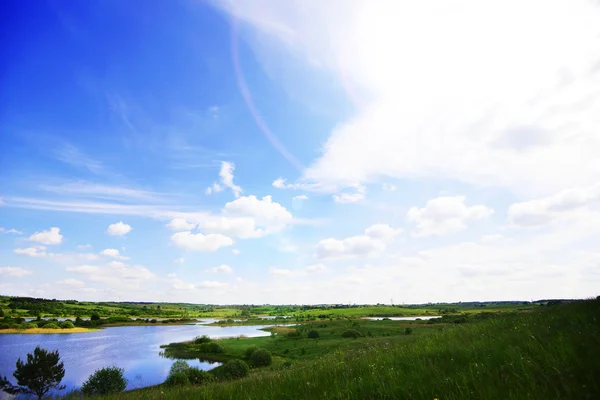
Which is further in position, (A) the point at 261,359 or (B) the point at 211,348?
(B) the point at 211,348

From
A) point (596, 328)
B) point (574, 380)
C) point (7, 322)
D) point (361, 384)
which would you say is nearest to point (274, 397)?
point (361, 384)

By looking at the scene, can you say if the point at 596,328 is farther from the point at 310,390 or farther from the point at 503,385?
the point at 310,390

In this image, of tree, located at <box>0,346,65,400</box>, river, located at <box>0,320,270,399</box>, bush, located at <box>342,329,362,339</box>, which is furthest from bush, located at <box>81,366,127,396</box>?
bush, located at <box>342,329,362,339</box>

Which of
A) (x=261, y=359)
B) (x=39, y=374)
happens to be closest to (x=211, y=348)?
(x=261, y=359)

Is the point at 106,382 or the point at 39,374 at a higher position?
the point at 106,382

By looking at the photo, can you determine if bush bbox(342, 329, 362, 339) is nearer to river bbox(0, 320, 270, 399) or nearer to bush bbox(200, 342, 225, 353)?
bush bbox(200, 342, 225, 353)

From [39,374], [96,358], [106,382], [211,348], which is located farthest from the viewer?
[211,348]

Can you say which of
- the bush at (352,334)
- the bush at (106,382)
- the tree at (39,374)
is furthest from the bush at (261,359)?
the tree at (39,374)

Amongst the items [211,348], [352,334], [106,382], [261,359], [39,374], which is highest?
[352,334]

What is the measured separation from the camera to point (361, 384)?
5934mm

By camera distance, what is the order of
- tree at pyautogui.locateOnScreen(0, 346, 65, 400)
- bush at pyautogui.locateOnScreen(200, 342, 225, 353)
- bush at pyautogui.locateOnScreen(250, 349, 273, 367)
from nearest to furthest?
tree at pyautogui.locateOnScreen(0, 346, 65, 400) < bush at pyautogui.locateOnScreen(250, 349, 273, 367) < bush at pyautogui.locateOnScreen(200, 342, 225, 353)

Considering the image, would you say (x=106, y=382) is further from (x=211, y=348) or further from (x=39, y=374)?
(x=211, y=348)

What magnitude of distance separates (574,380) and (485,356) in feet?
8.16

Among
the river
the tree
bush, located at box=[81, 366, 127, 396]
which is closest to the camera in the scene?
bush, located at box=[81, 366, 127, 396]
